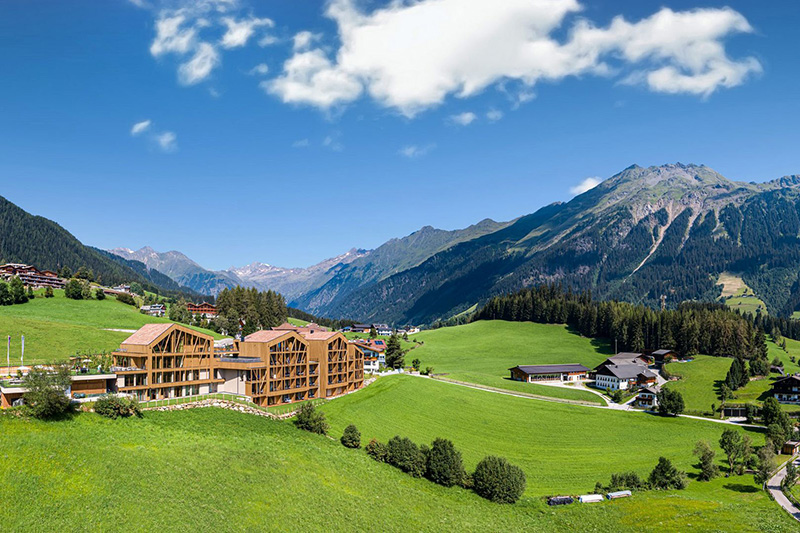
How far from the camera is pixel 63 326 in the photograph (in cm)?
11369

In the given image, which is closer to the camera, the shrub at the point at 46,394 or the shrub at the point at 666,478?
the shrub at the point at 46,394

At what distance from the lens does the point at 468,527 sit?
5559 cm

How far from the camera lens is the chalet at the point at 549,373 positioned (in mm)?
143125

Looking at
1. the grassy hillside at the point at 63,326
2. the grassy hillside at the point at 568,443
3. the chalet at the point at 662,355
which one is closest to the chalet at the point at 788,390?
the grassy hillside at the point at 568,443

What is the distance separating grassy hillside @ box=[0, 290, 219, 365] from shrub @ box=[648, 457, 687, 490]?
96.0 meters

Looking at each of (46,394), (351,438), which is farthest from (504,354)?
(46,394)

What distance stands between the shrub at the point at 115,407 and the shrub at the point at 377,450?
29676 millimetres

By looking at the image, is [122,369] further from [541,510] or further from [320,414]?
[541,510]

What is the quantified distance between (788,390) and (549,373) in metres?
52.7

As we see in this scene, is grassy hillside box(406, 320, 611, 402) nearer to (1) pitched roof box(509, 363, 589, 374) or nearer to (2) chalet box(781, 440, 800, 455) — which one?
(1) pitched roof box(509, 363, 589, 374)

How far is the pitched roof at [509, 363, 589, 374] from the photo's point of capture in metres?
144

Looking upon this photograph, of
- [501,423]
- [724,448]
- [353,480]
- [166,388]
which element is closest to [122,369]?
[166,388]

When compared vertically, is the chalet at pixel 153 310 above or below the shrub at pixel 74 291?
below

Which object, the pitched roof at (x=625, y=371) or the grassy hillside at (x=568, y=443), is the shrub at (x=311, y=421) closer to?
the grassy hillside at (x=568, y=443)
